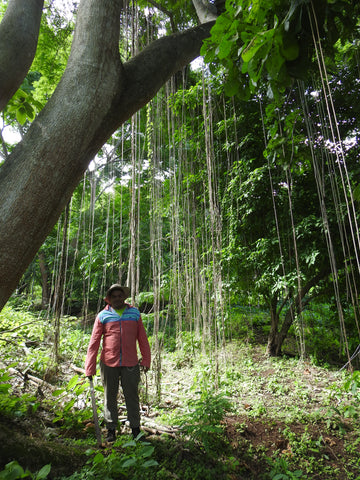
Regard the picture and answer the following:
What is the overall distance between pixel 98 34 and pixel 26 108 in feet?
1.96

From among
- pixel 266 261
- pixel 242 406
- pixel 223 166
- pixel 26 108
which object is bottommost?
pixel 242 406

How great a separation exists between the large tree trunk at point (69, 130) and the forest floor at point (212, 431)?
95cm

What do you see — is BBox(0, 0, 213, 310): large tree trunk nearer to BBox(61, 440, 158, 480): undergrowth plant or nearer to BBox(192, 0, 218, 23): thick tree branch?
BBox(61, 440, 158, 480): undergrowth plant

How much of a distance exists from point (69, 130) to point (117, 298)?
1.23 meters

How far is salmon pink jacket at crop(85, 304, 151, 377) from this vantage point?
194 centimetres

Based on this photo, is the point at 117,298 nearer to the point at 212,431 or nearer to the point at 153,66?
the point at 212,431

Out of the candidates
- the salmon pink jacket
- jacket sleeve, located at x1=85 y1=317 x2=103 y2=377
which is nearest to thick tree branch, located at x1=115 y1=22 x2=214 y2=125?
the salmon pink jacket

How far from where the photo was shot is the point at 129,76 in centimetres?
143

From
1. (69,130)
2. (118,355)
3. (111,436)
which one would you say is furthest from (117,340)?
(69,130)

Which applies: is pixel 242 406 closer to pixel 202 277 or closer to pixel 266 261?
pixel 202 277

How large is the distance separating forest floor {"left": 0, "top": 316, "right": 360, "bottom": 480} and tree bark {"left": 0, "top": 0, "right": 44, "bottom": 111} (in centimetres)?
157

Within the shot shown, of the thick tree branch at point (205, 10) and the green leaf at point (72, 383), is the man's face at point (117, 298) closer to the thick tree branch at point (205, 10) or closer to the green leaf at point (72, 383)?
the green leaf at point (72, 383)

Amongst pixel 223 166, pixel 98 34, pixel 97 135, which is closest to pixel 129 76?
pixel 98 34

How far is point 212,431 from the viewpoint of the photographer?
1715 mm
